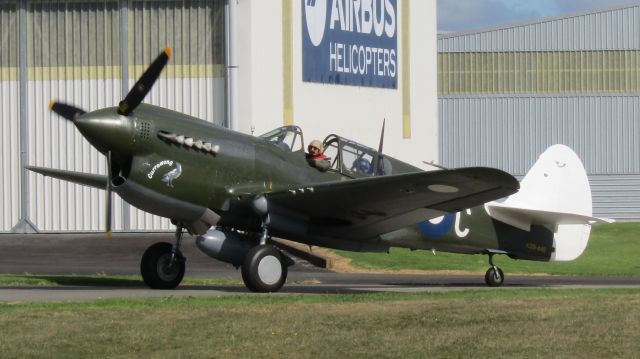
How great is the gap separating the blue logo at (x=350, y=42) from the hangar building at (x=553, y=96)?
10.1 metres

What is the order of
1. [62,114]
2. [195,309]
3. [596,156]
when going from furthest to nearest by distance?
[596,156], [62,114], [195,309]

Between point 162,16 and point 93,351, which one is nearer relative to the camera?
point 93,351

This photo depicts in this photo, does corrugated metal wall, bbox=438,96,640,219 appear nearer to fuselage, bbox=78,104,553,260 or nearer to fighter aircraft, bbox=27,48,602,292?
fighter aircraft, bbox=27,48,602,292

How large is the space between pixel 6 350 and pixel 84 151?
2180 centimetres

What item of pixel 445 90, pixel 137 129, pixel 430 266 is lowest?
pixel 430 266

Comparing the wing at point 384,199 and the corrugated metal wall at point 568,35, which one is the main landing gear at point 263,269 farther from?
the corrugated metal wall at point 568,35

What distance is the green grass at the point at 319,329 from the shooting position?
1072 cm

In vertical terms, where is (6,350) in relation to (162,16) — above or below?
below

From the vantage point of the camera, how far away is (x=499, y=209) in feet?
66.5

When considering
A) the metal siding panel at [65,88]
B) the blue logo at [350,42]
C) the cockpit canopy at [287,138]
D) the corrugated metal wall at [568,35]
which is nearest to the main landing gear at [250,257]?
the cockpit canopy at [287,138]

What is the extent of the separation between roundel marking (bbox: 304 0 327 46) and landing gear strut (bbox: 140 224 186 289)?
663 inches

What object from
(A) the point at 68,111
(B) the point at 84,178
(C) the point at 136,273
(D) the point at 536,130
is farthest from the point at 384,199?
(D) the point at 536,130

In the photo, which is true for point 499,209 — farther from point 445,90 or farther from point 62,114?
point 445,90

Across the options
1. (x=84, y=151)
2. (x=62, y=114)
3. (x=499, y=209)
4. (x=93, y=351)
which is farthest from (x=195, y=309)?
(x=84, y=151)
